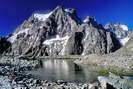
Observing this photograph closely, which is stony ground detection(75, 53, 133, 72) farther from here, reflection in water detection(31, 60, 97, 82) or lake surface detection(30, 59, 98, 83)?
reflection in water detection(31, 60, 97, 82)

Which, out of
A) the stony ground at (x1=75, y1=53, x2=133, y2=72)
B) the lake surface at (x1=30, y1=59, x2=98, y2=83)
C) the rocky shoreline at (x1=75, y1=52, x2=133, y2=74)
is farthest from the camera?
the stony ground at (x1=75, y1=53, x2=133, y2=72)

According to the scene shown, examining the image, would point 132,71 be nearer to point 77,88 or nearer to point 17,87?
point 77,88

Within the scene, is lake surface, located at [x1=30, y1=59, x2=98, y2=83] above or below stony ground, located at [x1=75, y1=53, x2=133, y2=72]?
below

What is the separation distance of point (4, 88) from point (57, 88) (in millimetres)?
8531

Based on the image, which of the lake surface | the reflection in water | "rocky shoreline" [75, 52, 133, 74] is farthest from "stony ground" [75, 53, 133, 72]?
the reflection in water

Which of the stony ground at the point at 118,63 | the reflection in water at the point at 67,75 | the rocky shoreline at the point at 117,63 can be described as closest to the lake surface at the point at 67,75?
the reflection in water at the point at 67,75

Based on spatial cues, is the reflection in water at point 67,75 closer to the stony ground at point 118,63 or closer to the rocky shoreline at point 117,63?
the rocky shoreline at point 117,63

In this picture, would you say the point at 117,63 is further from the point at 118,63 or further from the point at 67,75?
the point at 67,75

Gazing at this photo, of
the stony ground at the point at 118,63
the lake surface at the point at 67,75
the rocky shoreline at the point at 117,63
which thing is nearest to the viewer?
the lake surface at the point at 67,75

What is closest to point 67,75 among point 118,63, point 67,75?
point 67,75

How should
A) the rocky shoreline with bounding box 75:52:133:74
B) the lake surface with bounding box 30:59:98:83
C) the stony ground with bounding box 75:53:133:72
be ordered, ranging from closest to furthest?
the lake surface with bounding box 30:59:98:83
the rocky shoreline with bounding box 75:52:133:74
the stony ground with bounding box 75:53:133:72

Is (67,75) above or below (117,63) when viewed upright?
below

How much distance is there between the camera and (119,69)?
61.9 meters

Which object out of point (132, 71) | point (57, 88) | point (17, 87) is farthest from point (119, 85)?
point (132, 71)
